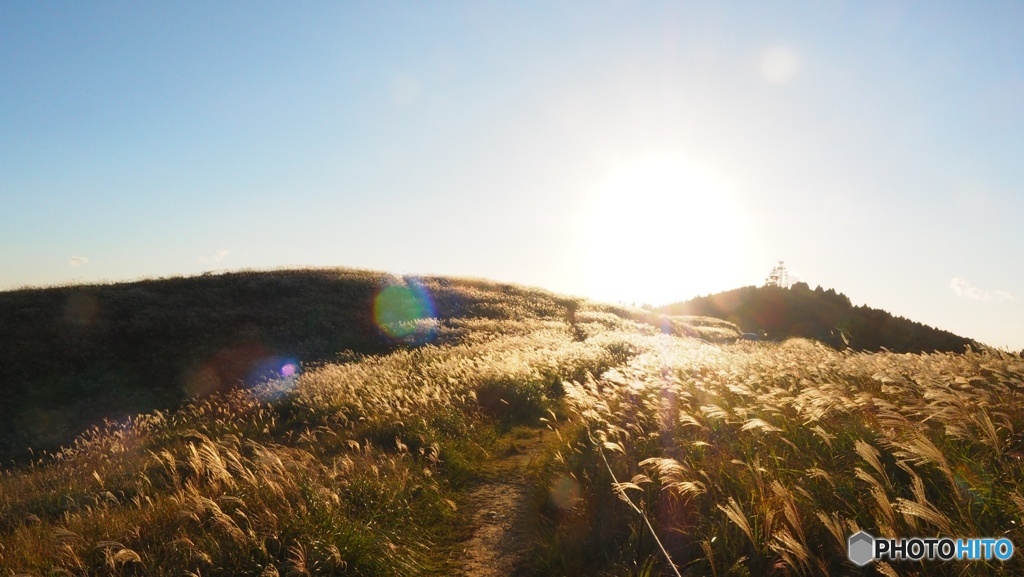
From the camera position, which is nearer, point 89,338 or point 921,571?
point 921,571

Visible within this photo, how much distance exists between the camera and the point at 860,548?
3.53m

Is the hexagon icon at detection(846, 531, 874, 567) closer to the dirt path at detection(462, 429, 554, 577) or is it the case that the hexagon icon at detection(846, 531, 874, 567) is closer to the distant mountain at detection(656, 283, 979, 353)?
the dirt path at detection(462, 429, 554, 577)

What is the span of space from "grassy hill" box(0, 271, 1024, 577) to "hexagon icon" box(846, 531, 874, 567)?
81 mm

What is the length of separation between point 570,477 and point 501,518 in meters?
1.05

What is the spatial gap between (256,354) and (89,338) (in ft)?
26.6

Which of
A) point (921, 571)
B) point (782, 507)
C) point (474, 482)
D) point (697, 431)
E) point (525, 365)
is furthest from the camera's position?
point (525, 365)

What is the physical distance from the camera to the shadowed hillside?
2125 cm

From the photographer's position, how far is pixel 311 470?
6.39 m

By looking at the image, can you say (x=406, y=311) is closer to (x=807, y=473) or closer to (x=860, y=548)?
(x=807, y=473)

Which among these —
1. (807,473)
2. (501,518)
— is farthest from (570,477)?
(807,473)

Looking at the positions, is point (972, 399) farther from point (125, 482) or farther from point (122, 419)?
point (122, 419)

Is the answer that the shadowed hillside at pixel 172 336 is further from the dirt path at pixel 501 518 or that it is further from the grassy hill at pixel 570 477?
the dirt path at pixel 501 518

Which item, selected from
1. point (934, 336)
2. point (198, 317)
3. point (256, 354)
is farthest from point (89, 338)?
point (934, 336)

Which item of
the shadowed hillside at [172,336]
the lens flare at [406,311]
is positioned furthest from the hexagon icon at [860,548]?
the lens flare at [406,311]
